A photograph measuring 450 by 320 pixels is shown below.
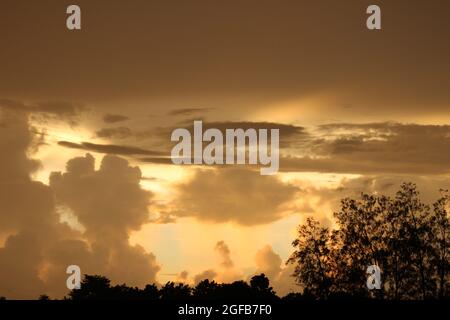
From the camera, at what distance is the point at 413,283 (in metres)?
72.9

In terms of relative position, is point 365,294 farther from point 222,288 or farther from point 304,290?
point 222,288

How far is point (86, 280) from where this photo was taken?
100m

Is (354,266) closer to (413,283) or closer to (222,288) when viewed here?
(413,283)

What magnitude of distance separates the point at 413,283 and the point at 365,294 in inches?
186
